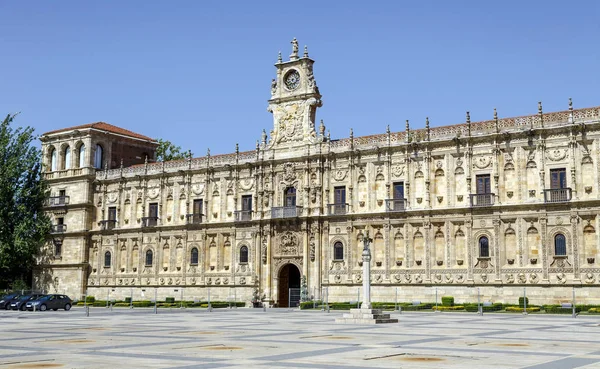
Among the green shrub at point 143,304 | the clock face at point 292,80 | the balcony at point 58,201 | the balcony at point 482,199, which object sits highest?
the clock face at point 292,80

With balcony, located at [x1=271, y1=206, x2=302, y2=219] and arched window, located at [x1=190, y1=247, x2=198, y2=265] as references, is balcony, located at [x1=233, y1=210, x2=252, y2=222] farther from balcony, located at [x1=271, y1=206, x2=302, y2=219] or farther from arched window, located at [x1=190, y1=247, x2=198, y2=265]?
arched window, located at [x1=190, y1=247, x2=198, y2=265]

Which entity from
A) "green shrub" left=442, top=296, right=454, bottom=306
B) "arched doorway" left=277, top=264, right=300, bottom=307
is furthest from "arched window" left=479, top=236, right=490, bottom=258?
"arched doorway" left=277, top=264, right=300, bottom=307

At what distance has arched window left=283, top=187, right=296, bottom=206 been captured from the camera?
60906mm

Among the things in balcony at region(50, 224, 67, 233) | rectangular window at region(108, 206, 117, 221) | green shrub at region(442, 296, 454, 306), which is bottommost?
green shrub at region(442, 296, 454, 306)

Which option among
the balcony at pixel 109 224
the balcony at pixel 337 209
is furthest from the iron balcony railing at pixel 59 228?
the balcony at pixel 337 209

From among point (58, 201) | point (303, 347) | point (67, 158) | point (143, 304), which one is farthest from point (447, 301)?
point (67, 158)

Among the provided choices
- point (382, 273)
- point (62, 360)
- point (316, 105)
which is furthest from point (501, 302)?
point (62, 360)

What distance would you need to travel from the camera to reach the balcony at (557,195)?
1933 inches

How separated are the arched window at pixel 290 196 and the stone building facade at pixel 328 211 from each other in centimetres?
9

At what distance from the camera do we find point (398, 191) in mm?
56125

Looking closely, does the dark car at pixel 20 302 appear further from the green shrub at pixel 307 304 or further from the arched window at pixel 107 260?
the green shrub at pixel 307 304

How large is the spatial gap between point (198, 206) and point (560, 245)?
31.1 metres

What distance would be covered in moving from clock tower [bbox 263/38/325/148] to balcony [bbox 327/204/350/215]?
18.1 ft

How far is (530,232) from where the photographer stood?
50594 mm
